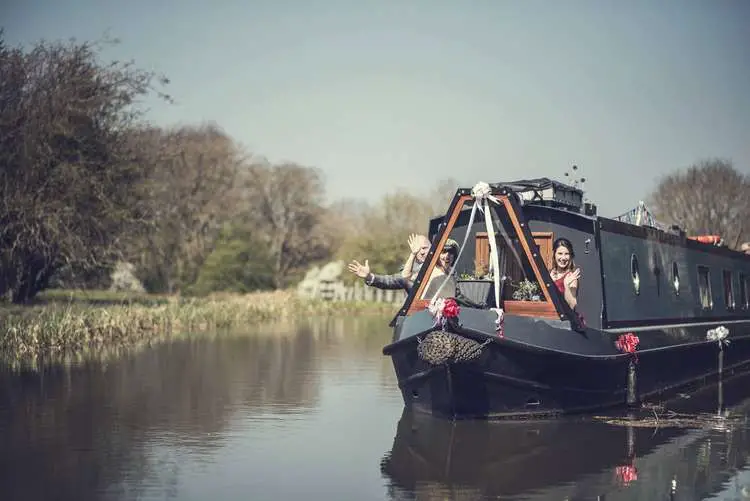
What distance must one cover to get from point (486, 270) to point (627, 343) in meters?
2.24

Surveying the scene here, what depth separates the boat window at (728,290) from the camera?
2167 centimetres

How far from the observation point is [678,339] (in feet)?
55.5

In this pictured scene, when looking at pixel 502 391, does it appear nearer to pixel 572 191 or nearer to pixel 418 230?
pixel 572 191

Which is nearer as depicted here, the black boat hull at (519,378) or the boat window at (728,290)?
the black boat hull at (519,378)

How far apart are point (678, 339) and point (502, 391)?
18.6 ft

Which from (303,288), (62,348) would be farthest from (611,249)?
(303,288)

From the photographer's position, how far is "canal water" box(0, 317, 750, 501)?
9234 millimetres

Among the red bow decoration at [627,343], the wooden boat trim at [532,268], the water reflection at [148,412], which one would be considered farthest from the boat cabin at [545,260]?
the water reflection at [148,412]

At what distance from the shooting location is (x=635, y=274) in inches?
618

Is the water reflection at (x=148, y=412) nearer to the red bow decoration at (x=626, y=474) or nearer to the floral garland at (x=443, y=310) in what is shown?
the floral garland at (x=443, y=310)

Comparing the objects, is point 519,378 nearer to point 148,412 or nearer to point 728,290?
point 148,412

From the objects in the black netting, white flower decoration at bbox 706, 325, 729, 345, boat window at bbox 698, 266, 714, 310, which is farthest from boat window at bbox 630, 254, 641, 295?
the black netting

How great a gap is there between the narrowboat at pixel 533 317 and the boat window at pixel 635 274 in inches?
0.6

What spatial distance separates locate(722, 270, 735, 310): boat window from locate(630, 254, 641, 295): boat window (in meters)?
6.60
